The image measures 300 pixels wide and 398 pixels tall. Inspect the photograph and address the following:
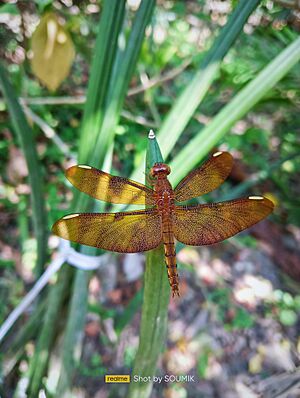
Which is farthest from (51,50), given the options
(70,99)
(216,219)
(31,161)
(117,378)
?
(117,378)

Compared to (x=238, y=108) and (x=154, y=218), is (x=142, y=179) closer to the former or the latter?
(x=154, y=218)

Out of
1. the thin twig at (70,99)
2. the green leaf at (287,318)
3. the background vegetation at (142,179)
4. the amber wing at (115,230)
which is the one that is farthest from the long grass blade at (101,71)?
the green leaf at (287,318)

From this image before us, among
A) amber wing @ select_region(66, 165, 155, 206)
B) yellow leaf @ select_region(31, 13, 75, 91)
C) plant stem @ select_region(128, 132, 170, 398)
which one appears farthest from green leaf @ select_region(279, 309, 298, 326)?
yellow leaf @ select_region(31, 13, 75, 91)

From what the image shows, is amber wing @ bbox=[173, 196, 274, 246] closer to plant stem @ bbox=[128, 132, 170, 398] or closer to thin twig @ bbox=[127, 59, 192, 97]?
plant stem @ bbox=[128, 132, 170, 398]

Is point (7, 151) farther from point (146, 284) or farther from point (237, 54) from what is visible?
point (146, 284)

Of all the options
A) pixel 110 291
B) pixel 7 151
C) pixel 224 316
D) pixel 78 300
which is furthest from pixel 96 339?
pixel 7 151

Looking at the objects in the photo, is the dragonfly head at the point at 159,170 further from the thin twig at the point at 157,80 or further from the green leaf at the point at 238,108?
the thin twig at the point at 157,80
